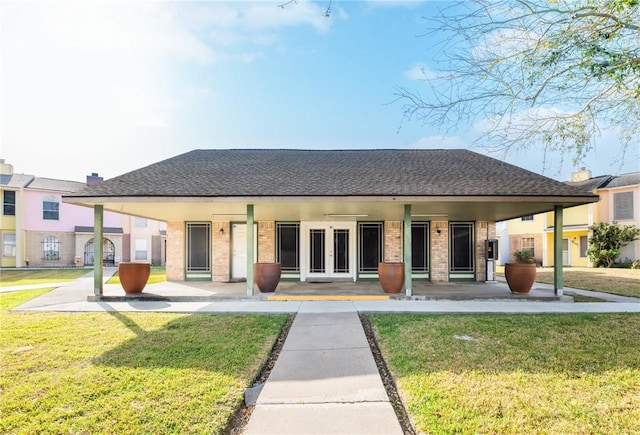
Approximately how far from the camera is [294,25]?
25.1 ft

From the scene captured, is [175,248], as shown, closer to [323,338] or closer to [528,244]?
[323,338]

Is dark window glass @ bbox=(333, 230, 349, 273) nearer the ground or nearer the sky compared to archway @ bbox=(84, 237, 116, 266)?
nearer the sky

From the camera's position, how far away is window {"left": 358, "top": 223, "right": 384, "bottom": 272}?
13.9 m

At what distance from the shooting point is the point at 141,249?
1137 inches

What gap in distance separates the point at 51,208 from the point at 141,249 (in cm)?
674

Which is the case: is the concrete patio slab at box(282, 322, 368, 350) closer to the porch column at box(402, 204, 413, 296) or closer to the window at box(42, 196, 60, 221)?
the porch column at box(402, 204, 413, 296)

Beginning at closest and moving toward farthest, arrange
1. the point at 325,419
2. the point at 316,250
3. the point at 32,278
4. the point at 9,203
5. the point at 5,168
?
the point at 325,419 → the point at 316,250 → the point at 32,278 → the point at 9,203 → the point at 5,168

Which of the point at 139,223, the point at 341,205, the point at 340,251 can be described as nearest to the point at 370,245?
the point at 340,251

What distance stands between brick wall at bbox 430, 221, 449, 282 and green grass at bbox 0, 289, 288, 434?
27.5ft

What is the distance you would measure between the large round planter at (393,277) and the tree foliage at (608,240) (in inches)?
718

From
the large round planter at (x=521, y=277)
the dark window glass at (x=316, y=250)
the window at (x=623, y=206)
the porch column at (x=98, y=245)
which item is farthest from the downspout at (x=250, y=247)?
the window at (x=623, y=206)

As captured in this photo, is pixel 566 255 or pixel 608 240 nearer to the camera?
pixel 608 240

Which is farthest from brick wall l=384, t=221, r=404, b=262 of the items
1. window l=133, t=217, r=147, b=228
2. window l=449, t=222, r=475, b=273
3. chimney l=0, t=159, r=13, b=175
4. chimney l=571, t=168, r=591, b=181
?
chimney l=0, t=159, r=13, b=175

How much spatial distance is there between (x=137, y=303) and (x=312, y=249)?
6572 mm
